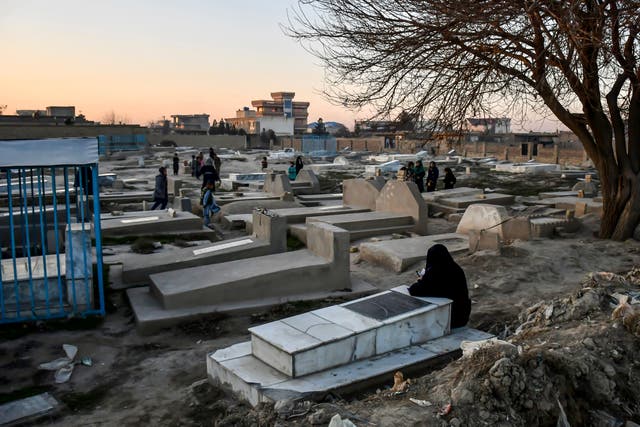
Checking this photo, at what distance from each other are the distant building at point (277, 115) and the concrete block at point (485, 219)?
9742cm

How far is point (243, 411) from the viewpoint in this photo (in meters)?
4.40

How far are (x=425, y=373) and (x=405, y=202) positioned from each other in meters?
8.50

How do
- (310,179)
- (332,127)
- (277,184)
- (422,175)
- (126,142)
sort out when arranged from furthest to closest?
(332,127) → (126,142) → (310,179) → (422,175) → (277,184)

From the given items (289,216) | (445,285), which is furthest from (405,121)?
(445,285)

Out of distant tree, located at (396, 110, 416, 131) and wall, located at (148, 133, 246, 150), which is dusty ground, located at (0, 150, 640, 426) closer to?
distant tree, located at (396, 110, 416, 131)

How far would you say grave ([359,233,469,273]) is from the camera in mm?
9712

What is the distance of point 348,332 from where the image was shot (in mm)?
5129

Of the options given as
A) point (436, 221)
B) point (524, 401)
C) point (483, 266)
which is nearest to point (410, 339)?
point (524, 401)

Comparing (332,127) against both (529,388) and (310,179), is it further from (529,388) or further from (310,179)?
(529,388)

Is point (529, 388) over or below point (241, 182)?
over

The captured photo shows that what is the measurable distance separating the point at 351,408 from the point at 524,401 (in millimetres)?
1185

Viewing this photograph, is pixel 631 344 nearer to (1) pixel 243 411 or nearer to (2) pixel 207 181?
(1) pixel 243 411

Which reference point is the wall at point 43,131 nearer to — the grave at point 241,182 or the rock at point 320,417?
the grave at point 241,182

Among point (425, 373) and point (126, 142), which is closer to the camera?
point (425, 373)
